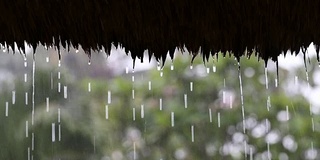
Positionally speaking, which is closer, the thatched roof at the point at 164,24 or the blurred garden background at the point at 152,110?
the thatched roof at the point at 164,24

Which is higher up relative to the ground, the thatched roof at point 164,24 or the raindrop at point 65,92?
the thatched roof at point 164,24

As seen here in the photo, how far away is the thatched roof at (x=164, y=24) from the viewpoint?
773 mm

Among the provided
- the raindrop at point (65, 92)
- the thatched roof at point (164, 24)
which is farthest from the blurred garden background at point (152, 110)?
the thatched roof at point (164, 24)

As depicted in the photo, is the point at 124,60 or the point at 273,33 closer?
the point at 273,33

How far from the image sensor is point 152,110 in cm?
234

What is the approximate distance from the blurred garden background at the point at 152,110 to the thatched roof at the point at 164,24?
4.46ft

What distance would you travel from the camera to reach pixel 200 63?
2.45 metres

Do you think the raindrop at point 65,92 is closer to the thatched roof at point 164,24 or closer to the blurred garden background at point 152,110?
the blurred garden background at point 152,110

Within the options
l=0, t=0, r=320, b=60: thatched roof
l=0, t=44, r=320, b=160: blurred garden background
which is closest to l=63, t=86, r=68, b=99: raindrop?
l=0, t=44, r=320, b=160: blurred garden background

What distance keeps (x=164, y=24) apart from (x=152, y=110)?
1.53 m

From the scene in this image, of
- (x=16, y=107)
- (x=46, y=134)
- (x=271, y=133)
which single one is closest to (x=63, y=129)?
(x=46, y=134)

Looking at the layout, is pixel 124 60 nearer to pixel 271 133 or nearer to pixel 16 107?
pixel 16 107

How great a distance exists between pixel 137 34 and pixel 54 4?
0.16m

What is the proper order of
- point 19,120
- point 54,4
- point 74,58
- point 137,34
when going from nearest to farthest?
point 54,4
point 137,34
point 19,120
point 74,58
